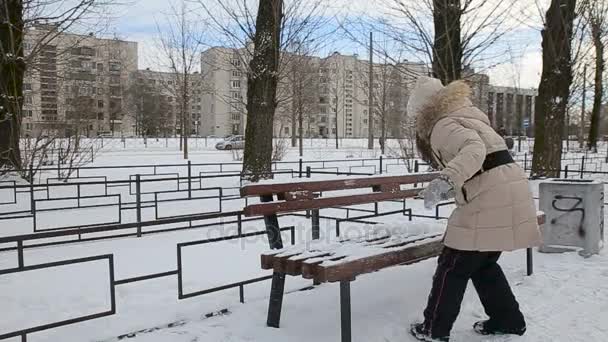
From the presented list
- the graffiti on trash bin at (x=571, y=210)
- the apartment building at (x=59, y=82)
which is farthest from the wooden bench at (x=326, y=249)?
the apartment building at (x=59, y=82)

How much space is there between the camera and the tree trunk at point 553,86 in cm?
1276

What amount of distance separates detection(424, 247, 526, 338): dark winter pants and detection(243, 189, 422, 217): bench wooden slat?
1.10 meters

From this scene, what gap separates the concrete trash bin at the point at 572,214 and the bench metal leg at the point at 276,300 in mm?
3540

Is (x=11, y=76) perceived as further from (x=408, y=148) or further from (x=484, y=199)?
(x=408, y=148)

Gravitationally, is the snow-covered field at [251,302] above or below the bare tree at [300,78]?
below

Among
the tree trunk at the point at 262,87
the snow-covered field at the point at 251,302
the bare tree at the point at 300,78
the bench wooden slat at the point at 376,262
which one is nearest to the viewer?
the bench wooden slat at the point at 376,262

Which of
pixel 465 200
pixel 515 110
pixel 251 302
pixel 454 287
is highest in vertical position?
pixel 515 110

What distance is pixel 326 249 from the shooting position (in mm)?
3607

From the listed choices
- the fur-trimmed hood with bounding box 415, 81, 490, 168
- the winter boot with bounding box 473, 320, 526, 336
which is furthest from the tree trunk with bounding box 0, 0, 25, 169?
the winter boot with bounding box 473, 320, 526, 336

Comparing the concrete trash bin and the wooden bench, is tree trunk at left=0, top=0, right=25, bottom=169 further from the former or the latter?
the concrete trash bin

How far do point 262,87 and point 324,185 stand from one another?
28.9 ft

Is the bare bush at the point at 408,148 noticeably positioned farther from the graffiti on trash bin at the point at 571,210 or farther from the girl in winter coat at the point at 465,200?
the girl in winter coat at the point at 465,200

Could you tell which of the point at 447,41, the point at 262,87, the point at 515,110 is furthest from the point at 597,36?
the point at 515,110

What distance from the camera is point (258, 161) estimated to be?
12820 mm
